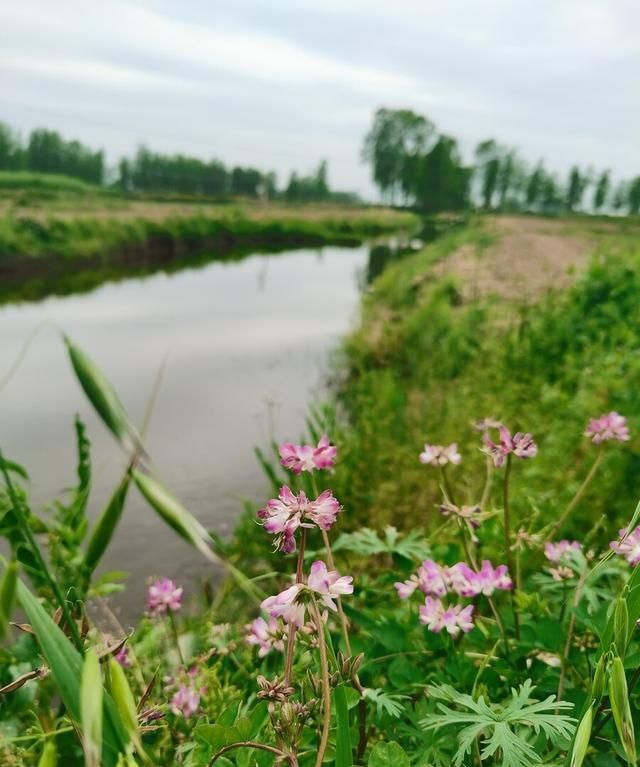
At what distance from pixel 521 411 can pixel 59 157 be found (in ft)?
231

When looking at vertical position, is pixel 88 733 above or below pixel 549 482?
above

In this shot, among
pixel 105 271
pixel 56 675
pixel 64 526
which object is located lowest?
pixel 105 271

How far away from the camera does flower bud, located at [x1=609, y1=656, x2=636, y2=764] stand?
0.50m

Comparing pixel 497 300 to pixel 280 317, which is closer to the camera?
pixel 497 300

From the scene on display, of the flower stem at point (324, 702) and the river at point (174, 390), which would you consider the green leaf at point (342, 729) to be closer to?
the flower stem at point (324, 702)

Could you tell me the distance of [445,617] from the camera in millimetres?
1006

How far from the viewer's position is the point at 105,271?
17.8 m

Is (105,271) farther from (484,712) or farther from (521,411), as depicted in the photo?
(484,712)

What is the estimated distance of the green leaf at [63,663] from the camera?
0.42 metres

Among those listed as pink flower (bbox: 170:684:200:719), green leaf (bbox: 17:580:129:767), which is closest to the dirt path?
pink flower (bbox: 170:684:200:719)

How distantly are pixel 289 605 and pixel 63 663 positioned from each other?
24cm

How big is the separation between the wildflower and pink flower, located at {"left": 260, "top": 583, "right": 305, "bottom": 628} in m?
0.52

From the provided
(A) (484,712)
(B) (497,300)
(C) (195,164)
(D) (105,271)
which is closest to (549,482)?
Answer: (A) (484,712)

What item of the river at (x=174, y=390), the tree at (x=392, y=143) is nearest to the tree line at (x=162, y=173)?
the tree at (x=392, y=143)
